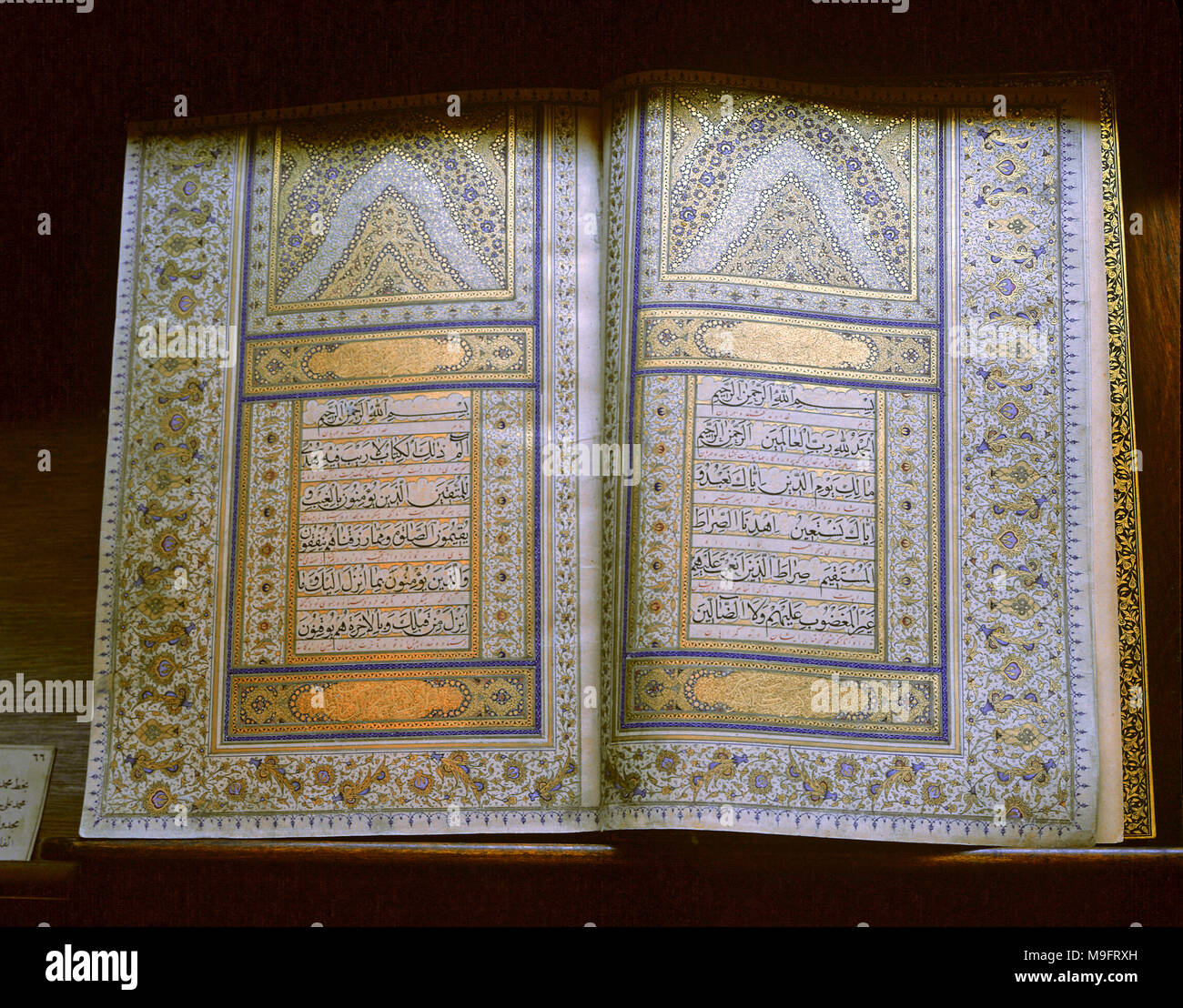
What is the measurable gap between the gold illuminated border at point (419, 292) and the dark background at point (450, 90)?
171 mm

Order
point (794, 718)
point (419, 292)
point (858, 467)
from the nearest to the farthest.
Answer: point (794, 718), point (858, 467), point (419, 292)

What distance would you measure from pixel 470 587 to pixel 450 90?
1170 mm

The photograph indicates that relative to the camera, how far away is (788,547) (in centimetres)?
214

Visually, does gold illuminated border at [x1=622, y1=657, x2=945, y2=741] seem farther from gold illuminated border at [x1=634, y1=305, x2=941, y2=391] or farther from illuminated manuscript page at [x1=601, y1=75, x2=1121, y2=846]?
gold illuminated border at [x1=634, y1=305, x2=941, y2=391]

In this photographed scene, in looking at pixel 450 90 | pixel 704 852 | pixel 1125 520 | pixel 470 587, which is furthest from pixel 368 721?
pixel 1125 520

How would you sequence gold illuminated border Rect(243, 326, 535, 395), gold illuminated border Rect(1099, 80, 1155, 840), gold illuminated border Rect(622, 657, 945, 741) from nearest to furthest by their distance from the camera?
gold illuminated border Rect(622, 657, 945, 741) < gold illuminated border Rect(1099, 80, 1155, 840) < gold illuminated border Rect(243, 326, 535, 395)

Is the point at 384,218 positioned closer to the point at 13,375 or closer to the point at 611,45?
the point at 611,45

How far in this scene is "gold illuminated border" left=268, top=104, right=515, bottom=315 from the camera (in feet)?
7.54

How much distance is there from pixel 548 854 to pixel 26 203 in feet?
6.56

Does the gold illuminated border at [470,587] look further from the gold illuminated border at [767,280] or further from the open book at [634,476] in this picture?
the gold illuminated border at [767,280]

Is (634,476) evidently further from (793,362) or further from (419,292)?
(419,292)

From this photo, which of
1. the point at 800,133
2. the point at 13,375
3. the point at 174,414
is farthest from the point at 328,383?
the point at 800,133

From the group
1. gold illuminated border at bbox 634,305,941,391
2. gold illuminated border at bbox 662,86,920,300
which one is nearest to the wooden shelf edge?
gold illuminated border at bbox 634,305,941,391

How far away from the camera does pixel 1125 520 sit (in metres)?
2.22
